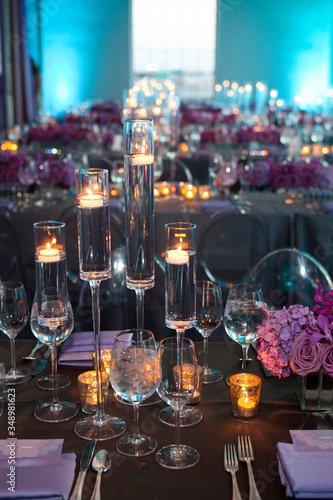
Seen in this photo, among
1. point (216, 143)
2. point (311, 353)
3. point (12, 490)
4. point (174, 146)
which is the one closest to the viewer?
point (12, 490)

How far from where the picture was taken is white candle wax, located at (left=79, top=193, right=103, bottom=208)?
1.23 m

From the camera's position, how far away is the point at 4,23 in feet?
36.0

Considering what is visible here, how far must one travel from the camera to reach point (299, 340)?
1.30 m

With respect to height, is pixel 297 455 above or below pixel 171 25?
below

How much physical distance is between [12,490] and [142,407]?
0.41 m

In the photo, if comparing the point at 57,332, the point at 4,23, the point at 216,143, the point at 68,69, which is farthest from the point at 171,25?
the point at 57,332

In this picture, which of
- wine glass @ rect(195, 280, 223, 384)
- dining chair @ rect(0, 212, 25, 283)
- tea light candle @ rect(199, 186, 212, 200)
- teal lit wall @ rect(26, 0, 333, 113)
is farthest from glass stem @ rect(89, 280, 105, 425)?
teal lit wall @ rect(26, 0, 333, 113)

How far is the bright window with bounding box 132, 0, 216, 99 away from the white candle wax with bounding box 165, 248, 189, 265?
15.6 metres

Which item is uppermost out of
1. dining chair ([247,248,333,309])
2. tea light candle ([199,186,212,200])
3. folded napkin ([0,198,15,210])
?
tea light candle ([199,186,212,200])

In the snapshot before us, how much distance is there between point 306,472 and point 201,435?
0.80 feet

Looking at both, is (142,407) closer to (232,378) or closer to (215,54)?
(232,378)

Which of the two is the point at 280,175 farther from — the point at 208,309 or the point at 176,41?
the point at 176,41

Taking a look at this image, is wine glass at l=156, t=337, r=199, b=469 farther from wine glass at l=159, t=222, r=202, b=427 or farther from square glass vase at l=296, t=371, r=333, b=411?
square glass vase at l=296, t=371, r=333, b=411

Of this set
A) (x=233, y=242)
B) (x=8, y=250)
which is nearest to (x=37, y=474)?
(x=8, y=250)
